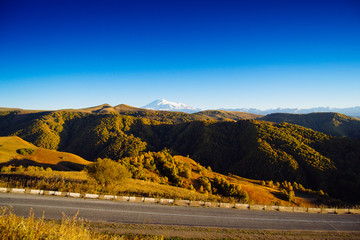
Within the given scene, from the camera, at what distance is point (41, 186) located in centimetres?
1241

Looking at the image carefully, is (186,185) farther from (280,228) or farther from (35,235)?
(35,235)

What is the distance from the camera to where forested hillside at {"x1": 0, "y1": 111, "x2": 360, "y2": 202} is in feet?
194

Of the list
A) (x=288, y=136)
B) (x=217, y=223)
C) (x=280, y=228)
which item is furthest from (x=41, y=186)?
(x=288, y=136)

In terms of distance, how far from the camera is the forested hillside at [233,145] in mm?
59219

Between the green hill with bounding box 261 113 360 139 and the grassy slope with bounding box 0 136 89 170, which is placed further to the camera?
the green hill with bounding box 261 113 360 139

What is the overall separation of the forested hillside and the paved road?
180ft

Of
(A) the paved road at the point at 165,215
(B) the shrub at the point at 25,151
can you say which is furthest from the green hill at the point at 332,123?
(B) the shrub at the point at 25,151

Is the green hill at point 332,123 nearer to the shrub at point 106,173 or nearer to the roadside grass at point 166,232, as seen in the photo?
the roadside grass at point 166,232

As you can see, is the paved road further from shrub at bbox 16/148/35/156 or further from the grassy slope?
shrub at bbox 16/148/35/156

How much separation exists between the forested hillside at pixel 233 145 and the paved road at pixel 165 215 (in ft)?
180

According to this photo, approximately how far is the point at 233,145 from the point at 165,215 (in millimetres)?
86212

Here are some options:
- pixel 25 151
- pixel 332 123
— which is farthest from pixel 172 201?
pixel 332 123

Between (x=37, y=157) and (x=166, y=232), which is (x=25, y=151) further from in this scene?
(x=166, y=232)

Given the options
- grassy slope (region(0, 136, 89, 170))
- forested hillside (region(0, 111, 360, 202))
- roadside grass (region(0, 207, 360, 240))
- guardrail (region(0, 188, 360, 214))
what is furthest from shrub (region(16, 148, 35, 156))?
roadside grass (region(0, 207, 360, 240))
